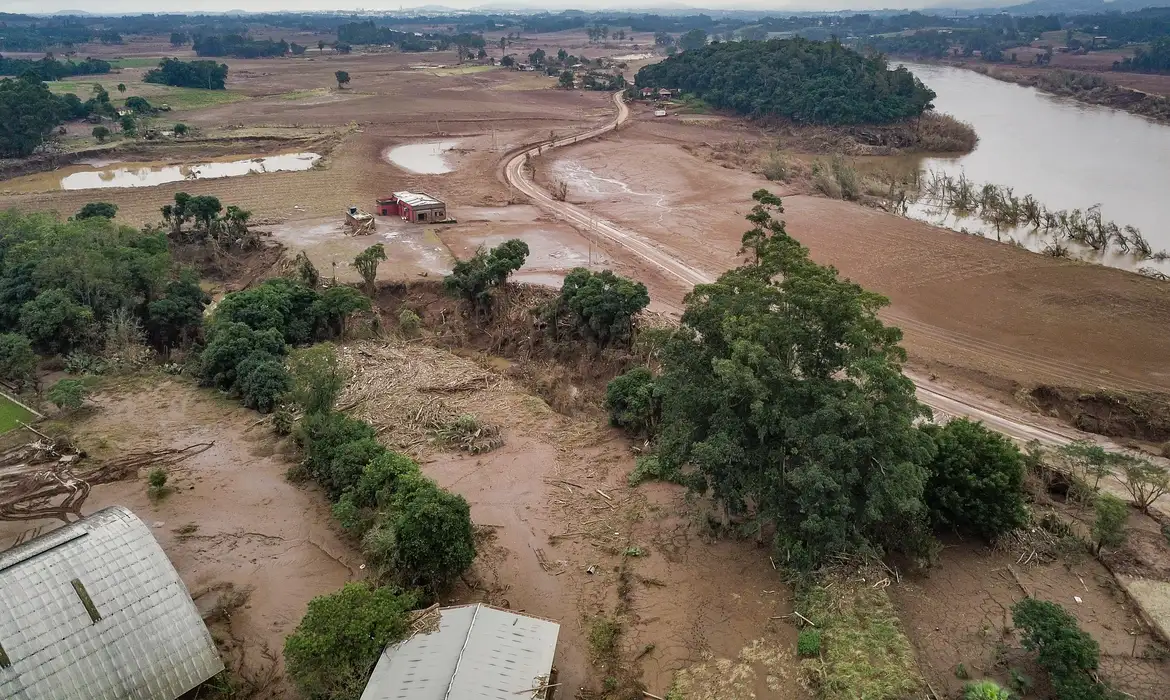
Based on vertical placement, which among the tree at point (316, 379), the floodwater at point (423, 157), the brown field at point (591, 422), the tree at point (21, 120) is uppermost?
the tree at point (21, 120)

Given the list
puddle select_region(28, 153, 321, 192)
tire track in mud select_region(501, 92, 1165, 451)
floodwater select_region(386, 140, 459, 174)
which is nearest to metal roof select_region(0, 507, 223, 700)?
tire track in mud select_region(501, 92, 1165, 451)

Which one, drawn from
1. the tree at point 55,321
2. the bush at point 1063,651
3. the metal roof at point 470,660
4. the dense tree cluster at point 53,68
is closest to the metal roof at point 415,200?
the tree at point 55,321

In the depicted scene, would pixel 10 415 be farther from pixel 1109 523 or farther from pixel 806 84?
pixel 806 84

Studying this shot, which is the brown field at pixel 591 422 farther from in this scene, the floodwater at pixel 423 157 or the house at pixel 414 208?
the floodwater at pixel 423 157

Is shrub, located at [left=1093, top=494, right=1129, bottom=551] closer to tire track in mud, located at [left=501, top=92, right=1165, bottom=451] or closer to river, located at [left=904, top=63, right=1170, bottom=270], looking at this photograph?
tire track in mud, located at [left=501, top=92, right=1165, bottom=451]

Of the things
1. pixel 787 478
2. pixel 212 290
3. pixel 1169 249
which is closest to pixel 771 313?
pixel 787 478

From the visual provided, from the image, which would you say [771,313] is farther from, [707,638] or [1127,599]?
[1127,599]

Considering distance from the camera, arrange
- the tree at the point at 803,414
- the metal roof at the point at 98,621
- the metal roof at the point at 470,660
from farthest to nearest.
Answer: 1. the tree at the point at 803,414
2. the metal roof at the point at 470,660
3. the metal roof at the point at 98,621
